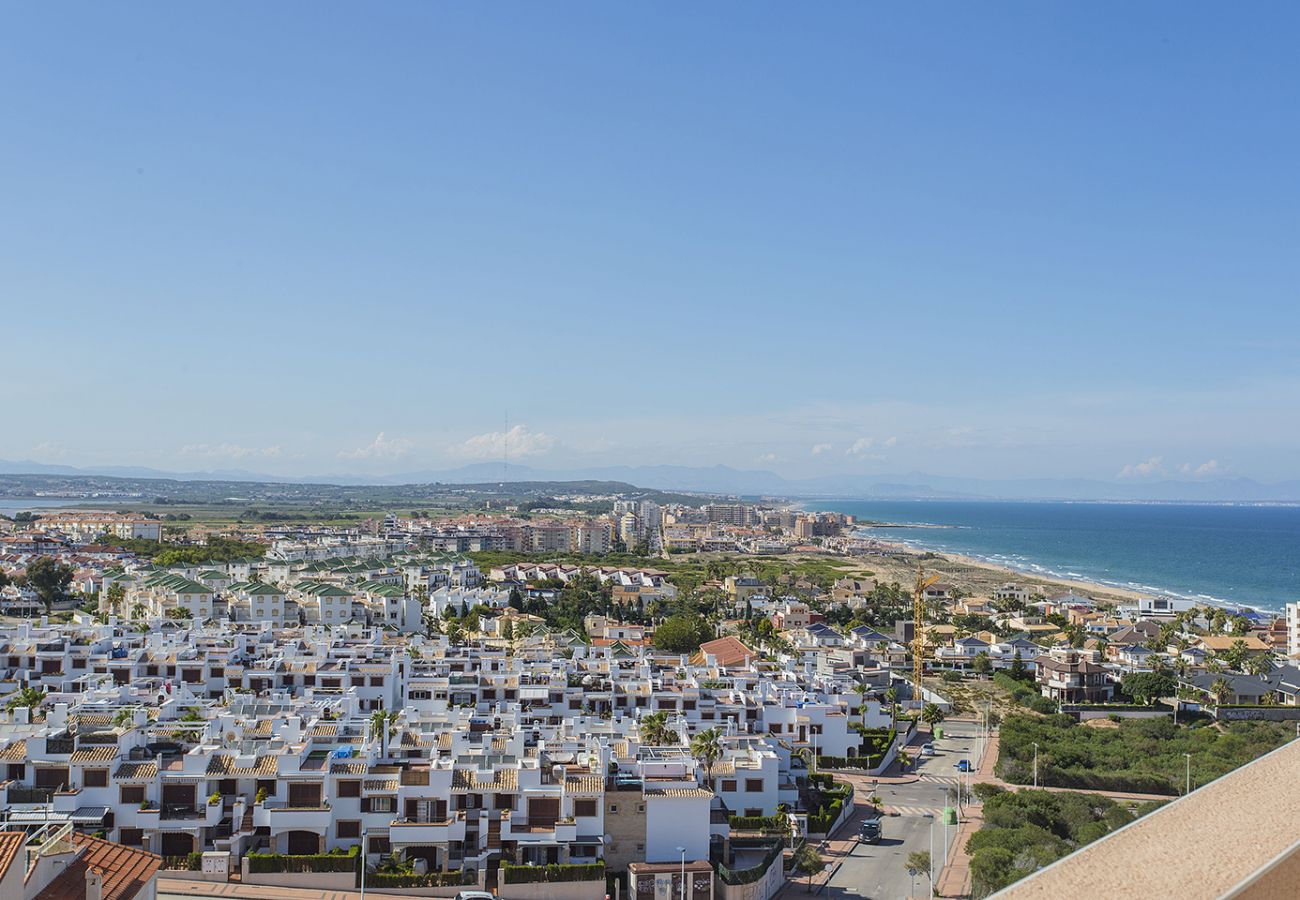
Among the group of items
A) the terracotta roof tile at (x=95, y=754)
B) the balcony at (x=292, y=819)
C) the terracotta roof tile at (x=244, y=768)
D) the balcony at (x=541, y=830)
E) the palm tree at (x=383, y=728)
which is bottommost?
the balcony at (x=541, y=830)

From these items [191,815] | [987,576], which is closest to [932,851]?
[191,815]

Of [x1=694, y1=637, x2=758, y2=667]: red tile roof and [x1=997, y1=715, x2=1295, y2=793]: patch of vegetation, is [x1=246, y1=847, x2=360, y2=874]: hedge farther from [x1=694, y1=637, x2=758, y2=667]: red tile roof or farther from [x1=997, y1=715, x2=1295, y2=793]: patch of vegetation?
[x1=694, y1=637, x2=758, y2=667]: red tile roof

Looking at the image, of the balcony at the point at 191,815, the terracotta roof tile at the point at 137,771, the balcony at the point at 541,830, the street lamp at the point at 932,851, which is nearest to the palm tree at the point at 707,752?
the balcony at the point at 541,830

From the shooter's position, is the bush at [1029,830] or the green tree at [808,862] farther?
the green tree at [808,862]

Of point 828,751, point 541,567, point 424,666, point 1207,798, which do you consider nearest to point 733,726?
point 828,751

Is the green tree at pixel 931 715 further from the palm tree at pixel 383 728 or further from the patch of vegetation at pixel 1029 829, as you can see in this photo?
the palm tree at pixel 383 728

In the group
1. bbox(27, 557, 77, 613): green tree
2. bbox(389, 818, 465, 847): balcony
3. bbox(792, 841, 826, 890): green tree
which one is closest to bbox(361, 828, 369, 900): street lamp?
bbox(389, 818, 465, 847): balcony

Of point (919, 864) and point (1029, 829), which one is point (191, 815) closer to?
point (919, 864)
